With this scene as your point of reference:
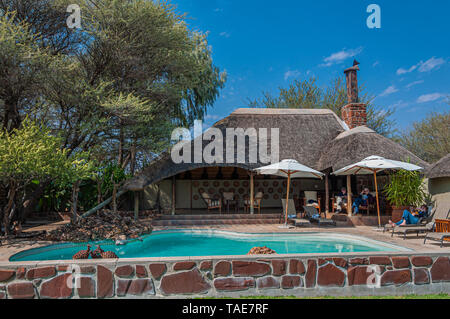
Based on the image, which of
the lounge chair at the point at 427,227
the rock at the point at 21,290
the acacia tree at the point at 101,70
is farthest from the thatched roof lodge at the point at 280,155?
the rock at the point at 21,290

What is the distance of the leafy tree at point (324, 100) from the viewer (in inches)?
1130

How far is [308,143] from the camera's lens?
45.4 ft

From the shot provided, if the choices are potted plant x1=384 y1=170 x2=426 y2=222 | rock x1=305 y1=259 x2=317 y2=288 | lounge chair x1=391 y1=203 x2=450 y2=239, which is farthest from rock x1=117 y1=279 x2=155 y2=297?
potted plant x1=384 y1=170 x2=426 y2=222

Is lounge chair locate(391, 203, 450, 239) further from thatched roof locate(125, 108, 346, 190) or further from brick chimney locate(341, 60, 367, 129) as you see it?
brick chimney locate(341, 60, 367, 129)

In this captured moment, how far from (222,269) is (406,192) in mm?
7788

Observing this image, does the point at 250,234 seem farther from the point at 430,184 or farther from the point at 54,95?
the point at 54,95

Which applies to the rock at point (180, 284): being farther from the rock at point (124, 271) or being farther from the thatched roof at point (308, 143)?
the thatched roof at point (308, 143)

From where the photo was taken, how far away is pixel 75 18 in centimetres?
1119

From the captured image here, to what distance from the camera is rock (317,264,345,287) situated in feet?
14.6

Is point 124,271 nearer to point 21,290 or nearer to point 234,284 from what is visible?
point 21,290

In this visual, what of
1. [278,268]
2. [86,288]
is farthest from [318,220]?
[86,288]

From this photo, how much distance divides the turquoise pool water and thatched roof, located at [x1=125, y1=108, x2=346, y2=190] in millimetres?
3342
